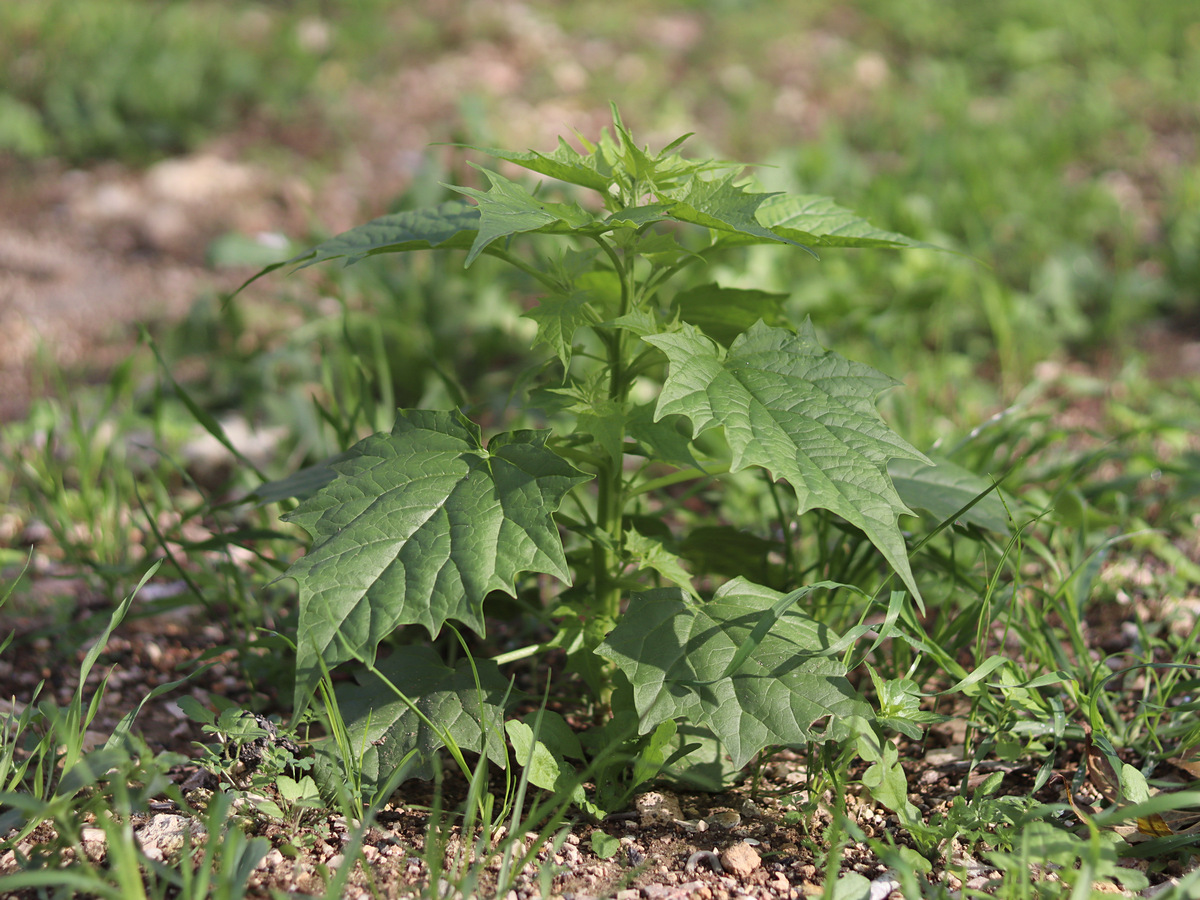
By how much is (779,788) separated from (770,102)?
5.41m

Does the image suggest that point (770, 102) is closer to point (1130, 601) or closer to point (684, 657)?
point (1130, 601)

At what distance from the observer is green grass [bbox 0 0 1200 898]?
1.59 m

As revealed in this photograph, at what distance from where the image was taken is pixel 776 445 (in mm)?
1341

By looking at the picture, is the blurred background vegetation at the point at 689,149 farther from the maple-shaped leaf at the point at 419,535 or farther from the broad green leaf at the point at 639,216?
the broad green leaf at the point at 639,216

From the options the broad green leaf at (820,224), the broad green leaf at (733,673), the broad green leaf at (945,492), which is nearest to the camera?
the broad green leaf at (733,673)

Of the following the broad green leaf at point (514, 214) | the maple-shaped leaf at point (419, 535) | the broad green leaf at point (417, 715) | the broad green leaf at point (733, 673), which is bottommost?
the broad green leaf at point (417, 715)

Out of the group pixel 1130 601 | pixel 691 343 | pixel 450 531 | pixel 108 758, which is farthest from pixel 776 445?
pixel 1130 601

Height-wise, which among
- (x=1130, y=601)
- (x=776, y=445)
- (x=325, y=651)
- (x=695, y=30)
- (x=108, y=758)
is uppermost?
(x=695, y=30)

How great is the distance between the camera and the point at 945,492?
1.79m

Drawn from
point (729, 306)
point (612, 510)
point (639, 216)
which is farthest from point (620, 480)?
point (639, 216)

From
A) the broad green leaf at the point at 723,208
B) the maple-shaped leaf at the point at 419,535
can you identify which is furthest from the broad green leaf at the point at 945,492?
the maple-shaped leaf at the point at 419,535

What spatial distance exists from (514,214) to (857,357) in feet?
6.94

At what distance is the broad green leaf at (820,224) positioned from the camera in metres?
1.55

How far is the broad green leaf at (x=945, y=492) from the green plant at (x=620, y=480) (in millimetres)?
21
